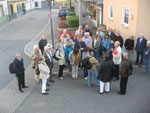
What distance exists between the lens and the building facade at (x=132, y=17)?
9.50m

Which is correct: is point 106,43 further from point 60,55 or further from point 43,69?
point 43,69

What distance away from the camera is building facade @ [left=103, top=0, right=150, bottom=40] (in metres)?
9.50

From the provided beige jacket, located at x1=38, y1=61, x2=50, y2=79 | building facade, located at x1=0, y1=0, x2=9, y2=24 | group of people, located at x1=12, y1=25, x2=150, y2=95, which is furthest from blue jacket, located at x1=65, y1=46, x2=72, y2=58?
building facade, located at x1=0, y1=0, x2=9, y2=24

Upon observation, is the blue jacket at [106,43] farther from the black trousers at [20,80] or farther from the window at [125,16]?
the black trousers at [20,80]

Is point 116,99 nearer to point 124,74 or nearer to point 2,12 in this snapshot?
point 124,74

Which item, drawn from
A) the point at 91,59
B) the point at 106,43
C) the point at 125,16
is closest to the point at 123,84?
the point at 91,59

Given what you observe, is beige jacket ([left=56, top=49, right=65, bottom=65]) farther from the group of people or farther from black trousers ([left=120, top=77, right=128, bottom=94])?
black trousers ([left=120, top=77, right=128, bottom=94])

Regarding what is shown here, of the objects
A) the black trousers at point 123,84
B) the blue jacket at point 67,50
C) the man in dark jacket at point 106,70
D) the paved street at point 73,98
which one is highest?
the blue jacket at point 67,50

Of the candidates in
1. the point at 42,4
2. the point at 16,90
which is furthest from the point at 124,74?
the point at 42,4

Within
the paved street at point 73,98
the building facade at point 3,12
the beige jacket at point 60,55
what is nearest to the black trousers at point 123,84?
the paved street at point 73,98

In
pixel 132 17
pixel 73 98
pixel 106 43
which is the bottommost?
pixel 73 98

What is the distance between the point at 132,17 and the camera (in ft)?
32.7

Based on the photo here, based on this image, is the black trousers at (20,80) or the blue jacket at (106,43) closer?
the black trousers at (20,80)

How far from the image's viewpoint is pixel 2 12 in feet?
99.1
